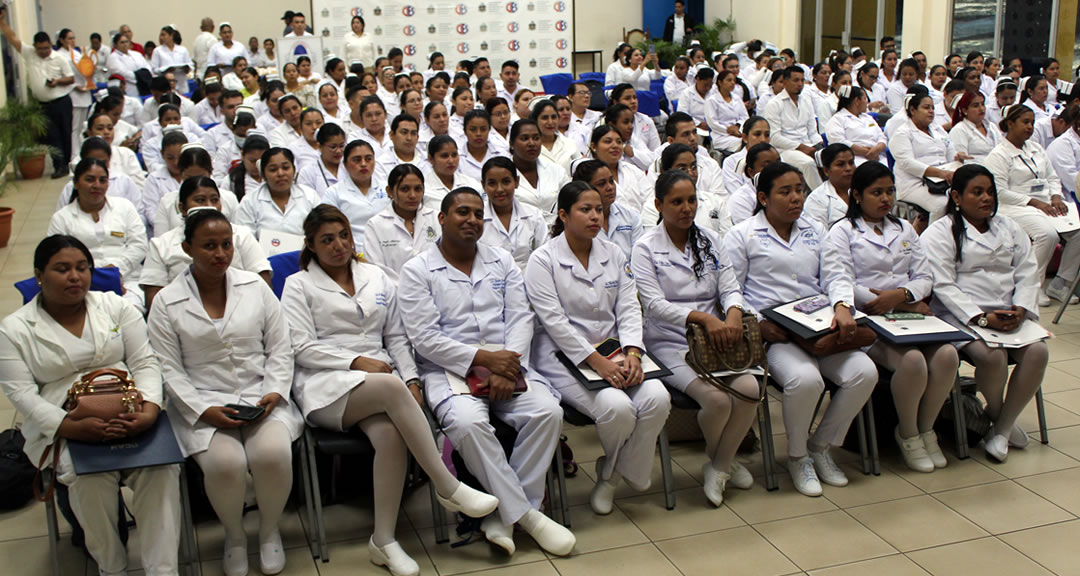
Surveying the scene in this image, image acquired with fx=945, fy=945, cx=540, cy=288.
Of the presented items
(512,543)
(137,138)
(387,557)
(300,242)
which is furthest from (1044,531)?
(137,138)

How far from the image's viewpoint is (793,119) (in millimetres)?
9391

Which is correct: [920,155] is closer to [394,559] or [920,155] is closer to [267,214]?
[267,214]

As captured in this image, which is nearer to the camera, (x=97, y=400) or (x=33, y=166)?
(x=97, y=400)

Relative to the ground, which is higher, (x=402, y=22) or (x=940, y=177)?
(x=402, y=22)

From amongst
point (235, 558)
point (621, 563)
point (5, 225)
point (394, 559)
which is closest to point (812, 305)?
point (621, 563)

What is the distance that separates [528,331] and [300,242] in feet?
5.49

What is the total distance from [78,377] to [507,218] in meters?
2.19

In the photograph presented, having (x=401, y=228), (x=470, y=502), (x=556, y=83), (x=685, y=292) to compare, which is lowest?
(x=470, y=502)

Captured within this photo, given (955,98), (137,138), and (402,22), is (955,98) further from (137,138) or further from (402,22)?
(402,22)

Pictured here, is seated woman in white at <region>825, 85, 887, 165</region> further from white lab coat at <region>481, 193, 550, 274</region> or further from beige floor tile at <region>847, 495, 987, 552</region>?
beige floor tile at <region>847, 495, 987, 552</region>

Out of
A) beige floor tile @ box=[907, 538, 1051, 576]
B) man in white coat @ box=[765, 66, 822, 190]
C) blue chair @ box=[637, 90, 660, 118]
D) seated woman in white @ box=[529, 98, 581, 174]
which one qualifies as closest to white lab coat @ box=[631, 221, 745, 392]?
beige floor tile @ box=[907, 538, 1051, 576]

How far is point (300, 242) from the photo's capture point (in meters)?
4.91

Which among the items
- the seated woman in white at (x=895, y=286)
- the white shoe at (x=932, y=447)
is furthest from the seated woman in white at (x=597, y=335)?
the white shoe at (x=932, y=447)

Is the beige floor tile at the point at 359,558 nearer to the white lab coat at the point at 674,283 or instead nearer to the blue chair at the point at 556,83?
the white lab coat at the point at 674,283
